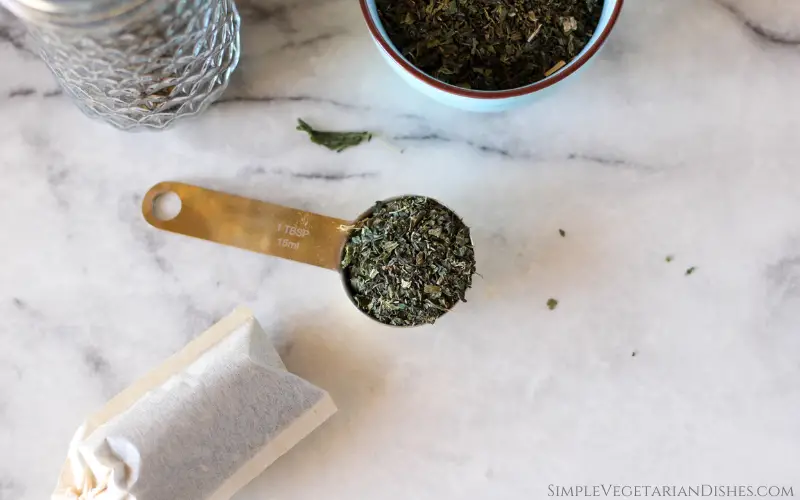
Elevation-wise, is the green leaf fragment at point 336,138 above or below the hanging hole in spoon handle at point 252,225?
above

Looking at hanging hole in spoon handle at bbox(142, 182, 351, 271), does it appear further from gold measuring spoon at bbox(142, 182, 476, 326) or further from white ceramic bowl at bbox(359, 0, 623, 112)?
white ceramic bowl at bbox(359, 0, 623, 112)

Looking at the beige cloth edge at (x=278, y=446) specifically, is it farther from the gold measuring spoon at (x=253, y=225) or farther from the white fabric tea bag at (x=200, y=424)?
the gold measuring spoon at (x=253, y=225)

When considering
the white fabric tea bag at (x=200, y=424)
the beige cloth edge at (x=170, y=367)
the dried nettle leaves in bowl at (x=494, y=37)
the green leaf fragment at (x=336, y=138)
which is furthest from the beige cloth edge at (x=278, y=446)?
the dried nettle leaves in bowl at (x=494, y=37)

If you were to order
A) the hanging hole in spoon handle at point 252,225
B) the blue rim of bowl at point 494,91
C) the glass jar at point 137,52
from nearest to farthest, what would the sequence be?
the glass jar at point 137,52 → the blue rim of bowl at point 494,91 → the hanging hole in spoon handle at point 252,225

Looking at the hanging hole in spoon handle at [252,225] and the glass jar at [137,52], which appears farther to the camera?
the hanging hole in spoon handle at [252,225]

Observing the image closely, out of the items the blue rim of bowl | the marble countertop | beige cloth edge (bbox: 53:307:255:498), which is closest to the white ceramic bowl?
the blue rim of bowl
